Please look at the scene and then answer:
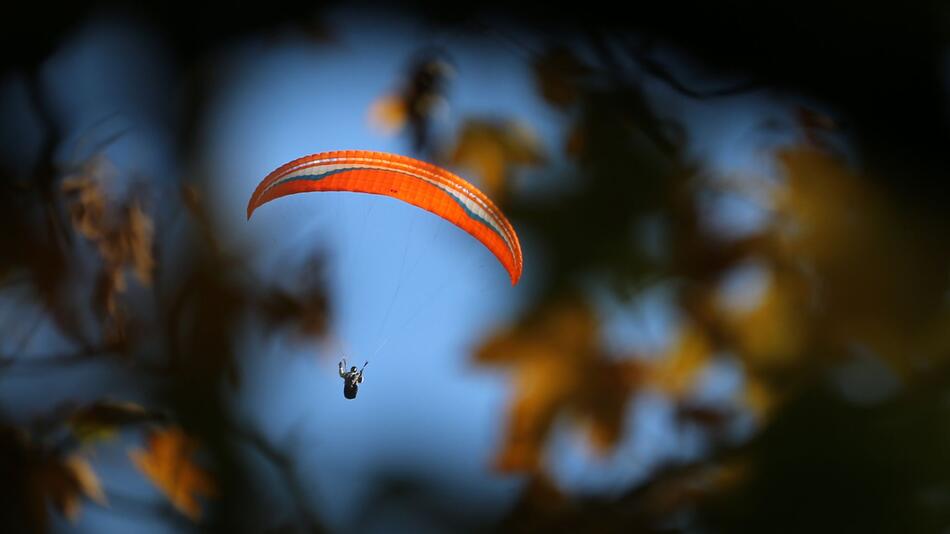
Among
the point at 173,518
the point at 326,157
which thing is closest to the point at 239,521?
the point at 173,518

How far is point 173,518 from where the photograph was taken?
259 cm

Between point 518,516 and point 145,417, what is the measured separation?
1135 millimetres

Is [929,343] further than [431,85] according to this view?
No

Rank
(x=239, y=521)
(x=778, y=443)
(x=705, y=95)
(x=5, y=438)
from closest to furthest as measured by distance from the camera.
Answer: (x=705, y=95) → (x=778, y=443) → (x=239, y=521) → (x=5, y=438)

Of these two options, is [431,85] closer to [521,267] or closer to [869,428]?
[521,267]

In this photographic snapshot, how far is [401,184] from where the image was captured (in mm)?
2297

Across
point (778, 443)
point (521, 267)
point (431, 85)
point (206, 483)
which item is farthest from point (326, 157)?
point (778, 443)

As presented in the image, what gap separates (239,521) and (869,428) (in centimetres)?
163

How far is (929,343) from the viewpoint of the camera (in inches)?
78.9

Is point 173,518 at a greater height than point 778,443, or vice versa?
point 778,443

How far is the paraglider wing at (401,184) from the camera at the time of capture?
225 cm

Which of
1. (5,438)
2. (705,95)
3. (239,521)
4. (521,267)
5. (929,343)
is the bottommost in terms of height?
(239,521)

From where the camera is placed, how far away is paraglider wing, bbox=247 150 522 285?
88.4 inches

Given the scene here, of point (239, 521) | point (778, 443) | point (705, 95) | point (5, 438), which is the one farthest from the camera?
point (5, 438)
